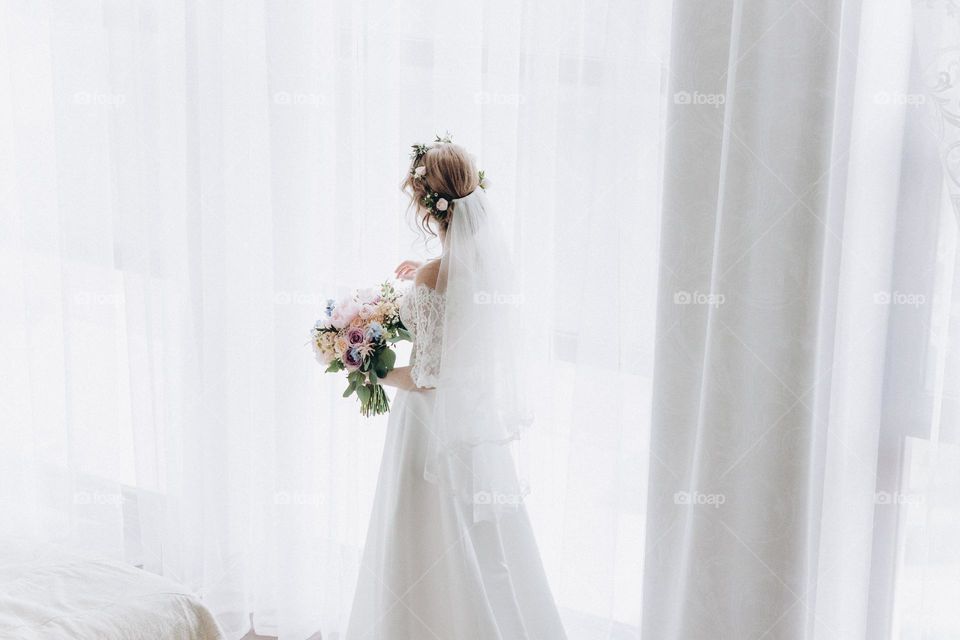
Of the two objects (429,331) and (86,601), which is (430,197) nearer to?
(429,331)

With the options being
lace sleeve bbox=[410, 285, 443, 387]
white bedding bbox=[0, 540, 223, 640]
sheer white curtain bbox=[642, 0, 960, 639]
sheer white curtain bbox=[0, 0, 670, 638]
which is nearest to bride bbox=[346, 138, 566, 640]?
lace sleeve bbox=[410, 285, 443, 387]

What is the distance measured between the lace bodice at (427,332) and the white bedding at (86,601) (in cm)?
76

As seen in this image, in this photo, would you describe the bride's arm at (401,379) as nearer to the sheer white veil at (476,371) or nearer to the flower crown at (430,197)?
the sheer white veil at (476,371)

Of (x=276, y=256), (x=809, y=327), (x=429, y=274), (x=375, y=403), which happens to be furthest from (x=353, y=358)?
(x=809, y=327)

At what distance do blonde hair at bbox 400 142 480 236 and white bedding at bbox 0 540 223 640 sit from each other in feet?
3.66

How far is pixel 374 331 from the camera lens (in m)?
2.30

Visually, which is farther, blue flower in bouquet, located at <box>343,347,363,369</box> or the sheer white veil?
blue flower in bouquet, located at <box>343,347,363,369</box>

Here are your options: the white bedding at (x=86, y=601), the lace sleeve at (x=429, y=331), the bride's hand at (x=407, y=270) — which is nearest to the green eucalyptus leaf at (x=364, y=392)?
the lace sleeve at (x=429, y=331)

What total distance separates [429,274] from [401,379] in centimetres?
29

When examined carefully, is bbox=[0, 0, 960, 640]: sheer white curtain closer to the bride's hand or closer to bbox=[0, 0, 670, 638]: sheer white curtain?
bbox=[0, 0, 670, 638]: sheer white curtain

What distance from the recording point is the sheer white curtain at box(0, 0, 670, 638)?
7.87 feet

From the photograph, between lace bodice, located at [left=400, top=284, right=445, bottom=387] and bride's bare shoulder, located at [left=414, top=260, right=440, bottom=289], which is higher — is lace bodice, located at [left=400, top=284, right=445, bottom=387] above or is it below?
below

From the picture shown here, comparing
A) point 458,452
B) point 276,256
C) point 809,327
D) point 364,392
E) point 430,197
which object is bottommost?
point 458,452

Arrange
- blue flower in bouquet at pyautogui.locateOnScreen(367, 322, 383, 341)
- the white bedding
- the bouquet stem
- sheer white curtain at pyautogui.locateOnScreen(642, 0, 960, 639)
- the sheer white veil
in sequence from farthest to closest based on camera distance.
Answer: the bouquet stem
blue flower in bouquet at pyautogui.locateOnScreen(367, 322, 383, 341)
the sheer white veil
sheer white curtain at pyautogui.locateOnScreen(642, 0, 960, 639)
the white bedding
